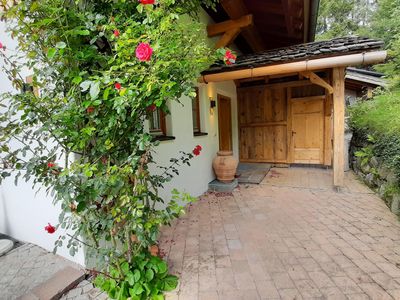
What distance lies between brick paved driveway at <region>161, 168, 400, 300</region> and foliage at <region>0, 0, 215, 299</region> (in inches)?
25.2

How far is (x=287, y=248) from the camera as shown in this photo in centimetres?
249

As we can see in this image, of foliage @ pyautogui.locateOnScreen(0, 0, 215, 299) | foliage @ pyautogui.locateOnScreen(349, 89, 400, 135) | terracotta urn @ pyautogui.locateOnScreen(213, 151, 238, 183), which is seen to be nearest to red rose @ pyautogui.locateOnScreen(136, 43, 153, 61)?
foliage @ pyautogui.locateOnScreen(0, 0, 215, 299)

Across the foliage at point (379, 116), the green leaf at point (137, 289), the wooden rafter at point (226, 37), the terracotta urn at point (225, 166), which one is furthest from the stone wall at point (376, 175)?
the wooden rafter at point (226, 37)

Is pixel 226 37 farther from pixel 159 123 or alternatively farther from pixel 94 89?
pixel 94 89

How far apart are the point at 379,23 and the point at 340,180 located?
36.9ft

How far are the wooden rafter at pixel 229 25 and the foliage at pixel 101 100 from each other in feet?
10.0

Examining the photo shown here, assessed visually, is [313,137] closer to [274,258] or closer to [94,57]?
[274,258]

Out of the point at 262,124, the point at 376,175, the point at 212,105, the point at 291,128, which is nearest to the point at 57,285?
the point at 212,105

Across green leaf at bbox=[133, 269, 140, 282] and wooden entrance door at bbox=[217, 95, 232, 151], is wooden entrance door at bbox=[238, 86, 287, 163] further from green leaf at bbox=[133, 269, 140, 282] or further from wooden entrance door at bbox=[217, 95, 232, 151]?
green leaf at bbox=[133, 269, 140, 282]

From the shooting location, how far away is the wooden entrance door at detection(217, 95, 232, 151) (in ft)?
19.7

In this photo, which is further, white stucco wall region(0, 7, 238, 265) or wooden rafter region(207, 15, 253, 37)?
wooden rafter region(207, 15, 253, 37)

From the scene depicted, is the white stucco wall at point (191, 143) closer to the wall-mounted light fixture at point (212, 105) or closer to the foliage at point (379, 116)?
the wall-mounted light fixture at point (212, 105)

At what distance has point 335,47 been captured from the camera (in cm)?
354

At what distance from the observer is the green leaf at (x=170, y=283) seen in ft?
6.41
